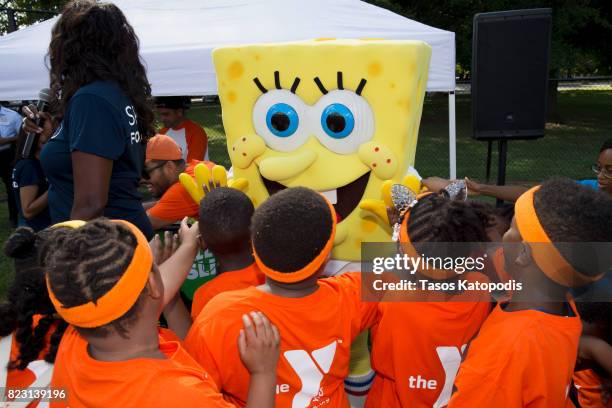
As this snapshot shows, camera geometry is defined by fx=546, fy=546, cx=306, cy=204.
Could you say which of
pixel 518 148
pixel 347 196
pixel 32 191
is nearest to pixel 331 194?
pixel 347 196

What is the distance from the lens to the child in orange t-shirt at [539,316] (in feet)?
4.46

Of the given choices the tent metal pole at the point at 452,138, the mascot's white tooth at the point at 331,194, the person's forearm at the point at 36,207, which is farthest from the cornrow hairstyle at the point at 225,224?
the tent metal pole at the point at 452,138

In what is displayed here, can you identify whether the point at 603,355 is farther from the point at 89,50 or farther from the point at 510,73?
the point at 510,73

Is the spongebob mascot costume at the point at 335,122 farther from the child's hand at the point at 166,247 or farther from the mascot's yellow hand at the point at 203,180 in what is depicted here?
the child's hand at the point at 166,247

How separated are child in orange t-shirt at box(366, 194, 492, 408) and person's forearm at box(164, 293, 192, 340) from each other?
72 cm

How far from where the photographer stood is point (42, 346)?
5.05 feet

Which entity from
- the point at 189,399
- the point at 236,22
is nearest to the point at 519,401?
the point at 189,399

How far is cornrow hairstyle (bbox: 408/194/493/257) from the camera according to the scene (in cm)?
164

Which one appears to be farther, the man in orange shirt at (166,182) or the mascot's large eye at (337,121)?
the man in orange shirt at (166,182)

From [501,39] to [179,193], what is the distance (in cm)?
236

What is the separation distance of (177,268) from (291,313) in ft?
1.50

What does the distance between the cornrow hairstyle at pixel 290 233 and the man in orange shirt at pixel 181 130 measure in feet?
10.3

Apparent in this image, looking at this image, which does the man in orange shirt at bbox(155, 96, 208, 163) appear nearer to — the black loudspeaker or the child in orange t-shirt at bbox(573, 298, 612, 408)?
the black loudspeaker

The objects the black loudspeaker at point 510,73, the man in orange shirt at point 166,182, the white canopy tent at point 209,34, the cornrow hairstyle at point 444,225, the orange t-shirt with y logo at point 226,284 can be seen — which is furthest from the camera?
the white canopy tent at point 209,34
